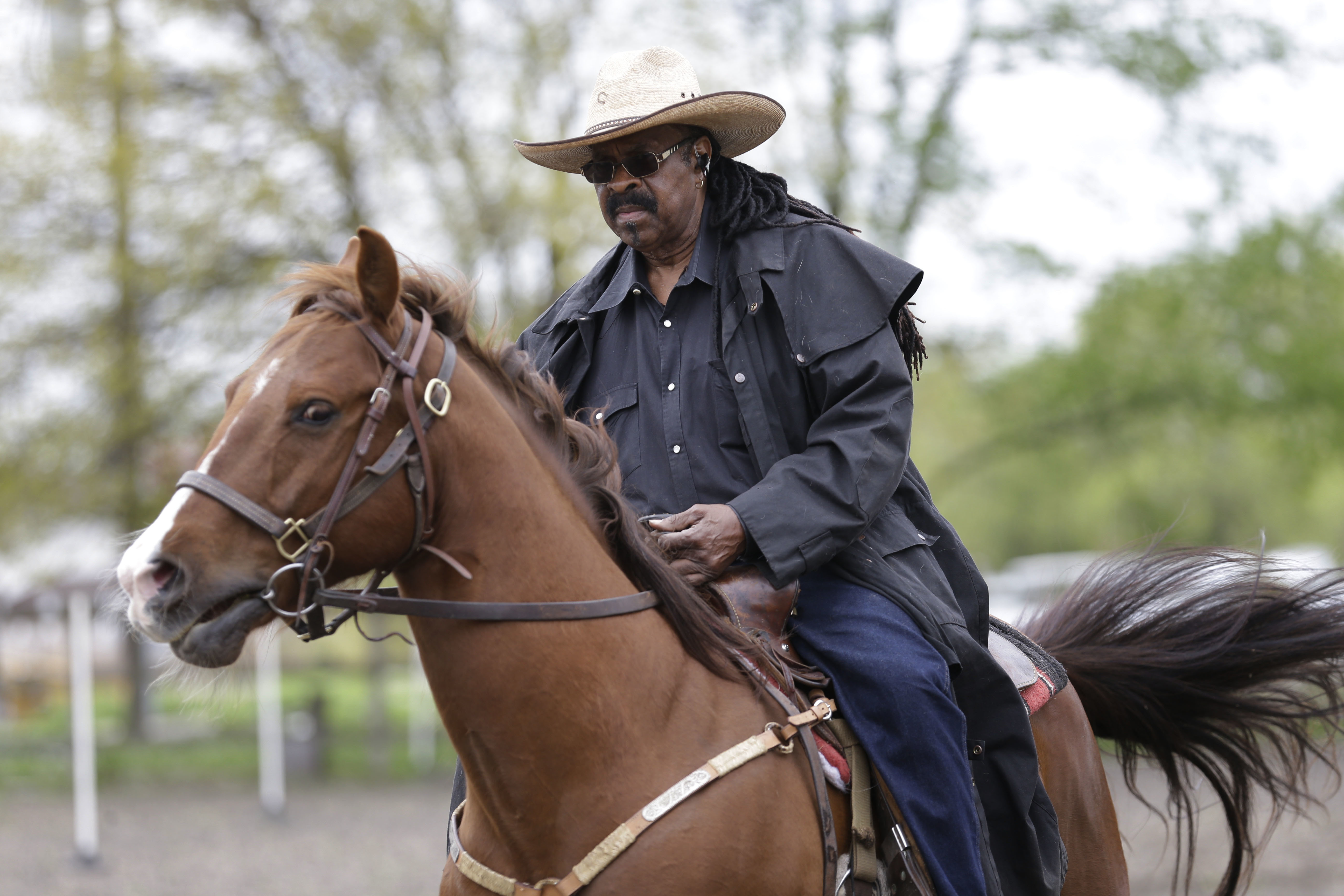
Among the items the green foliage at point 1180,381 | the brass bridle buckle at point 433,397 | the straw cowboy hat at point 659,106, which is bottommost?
the green foliage at point 1180,381

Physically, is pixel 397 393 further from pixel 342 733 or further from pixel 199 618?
pixel 342 733

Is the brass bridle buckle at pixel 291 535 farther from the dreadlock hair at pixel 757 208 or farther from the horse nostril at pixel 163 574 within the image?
the dreadlock hair at pixel 757 208

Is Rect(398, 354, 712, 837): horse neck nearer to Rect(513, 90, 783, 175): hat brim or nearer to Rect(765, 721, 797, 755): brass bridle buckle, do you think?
Rect(765, 721, 797, 755): brass bridle buckle

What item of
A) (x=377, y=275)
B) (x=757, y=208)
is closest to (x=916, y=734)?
(x=757, y=208)

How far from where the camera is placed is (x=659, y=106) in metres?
3.36

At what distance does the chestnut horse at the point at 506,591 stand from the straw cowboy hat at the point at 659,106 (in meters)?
0.84

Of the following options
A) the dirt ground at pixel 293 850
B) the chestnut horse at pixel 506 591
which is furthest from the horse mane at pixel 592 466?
the dirt ground at pixel 293 850

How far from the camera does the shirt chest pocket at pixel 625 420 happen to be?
11.1ft

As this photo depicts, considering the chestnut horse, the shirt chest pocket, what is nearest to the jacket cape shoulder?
the shirt chest pocket

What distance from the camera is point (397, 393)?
2.46 meters

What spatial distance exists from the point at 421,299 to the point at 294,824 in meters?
12.0

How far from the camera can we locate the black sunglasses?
132 inches

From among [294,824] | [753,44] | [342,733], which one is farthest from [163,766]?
[753,44]

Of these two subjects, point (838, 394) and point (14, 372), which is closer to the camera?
point (838, 394)
